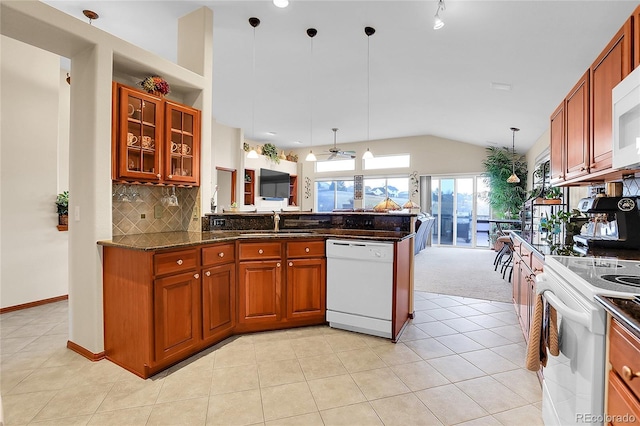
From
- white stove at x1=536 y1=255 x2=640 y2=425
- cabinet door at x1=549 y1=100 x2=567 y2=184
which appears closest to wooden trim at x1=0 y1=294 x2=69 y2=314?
white stove at x1=536 y1=255 x2=640 y2=425

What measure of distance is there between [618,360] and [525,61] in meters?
3.51

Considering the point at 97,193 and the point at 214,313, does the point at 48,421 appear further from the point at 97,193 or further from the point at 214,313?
the point at 97,193

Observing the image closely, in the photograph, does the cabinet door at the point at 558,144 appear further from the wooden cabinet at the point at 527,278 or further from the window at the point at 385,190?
the window at the point at 385,190

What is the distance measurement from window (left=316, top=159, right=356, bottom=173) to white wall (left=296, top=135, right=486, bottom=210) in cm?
17

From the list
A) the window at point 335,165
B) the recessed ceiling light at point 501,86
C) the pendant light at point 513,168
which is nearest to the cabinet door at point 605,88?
the recessed ceiling light at point 501,86

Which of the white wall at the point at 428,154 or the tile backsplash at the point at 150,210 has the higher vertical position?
the white wall at the point at 428,154

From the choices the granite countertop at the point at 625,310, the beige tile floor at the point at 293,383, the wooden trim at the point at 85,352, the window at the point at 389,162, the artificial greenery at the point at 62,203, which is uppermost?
the window at the point at 389,162

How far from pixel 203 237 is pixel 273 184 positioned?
5980 millimetres

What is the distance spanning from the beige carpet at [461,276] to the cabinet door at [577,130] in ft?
6.91

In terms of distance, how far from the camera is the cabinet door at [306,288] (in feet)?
9.56

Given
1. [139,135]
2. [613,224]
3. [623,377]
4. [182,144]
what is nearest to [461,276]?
[613,224]

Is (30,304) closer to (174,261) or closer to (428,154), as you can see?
(174,261)

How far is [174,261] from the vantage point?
2.24 metres

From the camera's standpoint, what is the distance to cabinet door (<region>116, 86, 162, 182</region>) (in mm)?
2477
